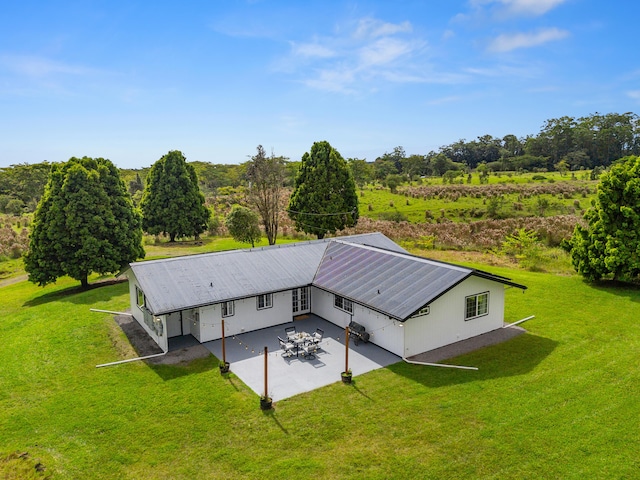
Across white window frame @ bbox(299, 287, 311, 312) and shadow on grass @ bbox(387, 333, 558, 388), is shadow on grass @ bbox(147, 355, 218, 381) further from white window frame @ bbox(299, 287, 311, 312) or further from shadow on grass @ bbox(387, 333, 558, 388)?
shadow on grass @ bbox(387, 333, 558, 388)

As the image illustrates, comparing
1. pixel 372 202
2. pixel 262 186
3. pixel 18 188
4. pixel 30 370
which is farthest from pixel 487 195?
pixel 18 188

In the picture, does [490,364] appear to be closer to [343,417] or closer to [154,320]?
[343,417]

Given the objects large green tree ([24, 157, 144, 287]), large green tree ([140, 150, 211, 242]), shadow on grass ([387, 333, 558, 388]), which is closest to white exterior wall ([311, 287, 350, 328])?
shadow on grass ([387, 333, 558, 388])

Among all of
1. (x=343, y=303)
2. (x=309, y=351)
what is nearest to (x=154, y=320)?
(x=309, y=351)

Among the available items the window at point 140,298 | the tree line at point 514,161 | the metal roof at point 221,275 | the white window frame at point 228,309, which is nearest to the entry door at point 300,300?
the metal roof at point 221,275

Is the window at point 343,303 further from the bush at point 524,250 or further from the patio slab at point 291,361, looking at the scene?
the bush at point 524,250

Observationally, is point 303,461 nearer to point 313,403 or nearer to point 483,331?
point 313,403
